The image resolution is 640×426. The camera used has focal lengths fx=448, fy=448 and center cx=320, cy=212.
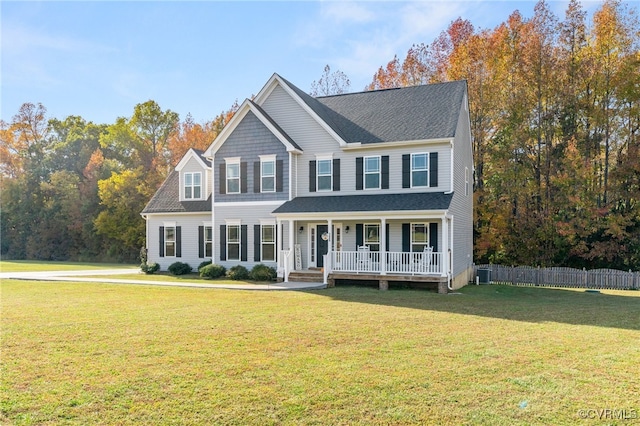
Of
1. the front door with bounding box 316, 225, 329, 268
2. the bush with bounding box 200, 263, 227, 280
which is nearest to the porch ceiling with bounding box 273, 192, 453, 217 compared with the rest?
the front door with bounding box 316, 225, 329, 268

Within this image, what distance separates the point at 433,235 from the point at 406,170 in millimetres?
3034

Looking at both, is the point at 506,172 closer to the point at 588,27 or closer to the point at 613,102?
the point at 613,102

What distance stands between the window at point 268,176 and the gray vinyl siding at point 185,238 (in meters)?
4.26

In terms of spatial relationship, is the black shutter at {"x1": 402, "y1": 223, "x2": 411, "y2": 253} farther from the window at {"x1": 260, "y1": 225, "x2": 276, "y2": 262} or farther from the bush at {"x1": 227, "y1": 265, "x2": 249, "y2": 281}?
the bush at {"x1": 227, "y1": 265, "x2": 249, "y2": 281}

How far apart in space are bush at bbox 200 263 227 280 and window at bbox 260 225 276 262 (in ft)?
6.70

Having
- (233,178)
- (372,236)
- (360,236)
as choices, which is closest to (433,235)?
(372,236)

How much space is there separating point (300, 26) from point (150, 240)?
15671 millimetres

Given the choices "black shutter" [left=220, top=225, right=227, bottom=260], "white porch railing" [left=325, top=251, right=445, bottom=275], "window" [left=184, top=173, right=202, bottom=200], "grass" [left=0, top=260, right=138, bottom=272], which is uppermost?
"window" [left=184, top=173, right=202, bottom=200]

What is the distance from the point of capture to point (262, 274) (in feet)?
64.5

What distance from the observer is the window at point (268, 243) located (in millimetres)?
21000

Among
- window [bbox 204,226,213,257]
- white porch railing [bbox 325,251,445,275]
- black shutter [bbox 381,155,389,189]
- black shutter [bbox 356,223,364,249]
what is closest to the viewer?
white porch railing [bbox 325,251,445,275]

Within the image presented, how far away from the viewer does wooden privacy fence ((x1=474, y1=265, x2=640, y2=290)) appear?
20.5 metres

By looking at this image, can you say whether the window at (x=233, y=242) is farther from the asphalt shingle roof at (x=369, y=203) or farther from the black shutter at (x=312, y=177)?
the black shutter at (x=312, y=177)

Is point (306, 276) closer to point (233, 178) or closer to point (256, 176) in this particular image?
point (256, 176)
